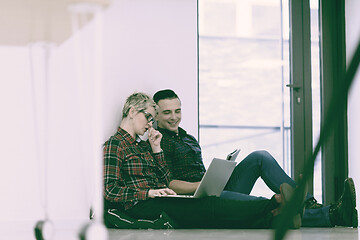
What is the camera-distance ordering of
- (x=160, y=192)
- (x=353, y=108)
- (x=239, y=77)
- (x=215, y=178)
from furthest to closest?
(x=239, y=77), (x=353, y=108), (x=215, y=178), (x=160, y=192)

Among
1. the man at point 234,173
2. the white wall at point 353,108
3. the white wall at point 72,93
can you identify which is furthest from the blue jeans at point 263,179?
the white wall at point 353,108

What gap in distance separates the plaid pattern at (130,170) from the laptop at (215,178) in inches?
8.7

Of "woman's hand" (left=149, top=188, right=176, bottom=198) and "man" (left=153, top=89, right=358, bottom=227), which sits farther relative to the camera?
"man" (left=153, top=89, right=358, bottom=227)

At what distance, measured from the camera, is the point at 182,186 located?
10.7ft

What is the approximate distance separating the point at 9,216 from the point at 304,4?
275 centimetres

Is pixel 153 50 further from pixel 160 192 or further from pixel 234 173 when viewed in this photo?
pixel 160 192

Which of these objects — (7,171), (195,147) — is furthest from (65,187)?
(195,147)

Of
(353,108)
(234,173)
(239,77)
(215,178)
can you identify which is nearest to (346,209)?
(234,173)

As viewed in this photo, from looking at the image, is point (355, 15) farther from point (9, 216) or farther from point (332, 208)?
point (9, 216)

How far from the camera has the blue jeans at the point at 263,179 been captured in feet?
10.9

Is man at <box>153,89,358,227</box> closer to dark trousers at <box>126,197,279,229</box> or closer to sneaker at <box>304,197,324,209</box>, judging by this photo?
sneaker at <box>304,197,324,209</box>

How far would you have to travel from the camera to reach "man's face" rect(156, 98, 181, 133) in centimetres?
349

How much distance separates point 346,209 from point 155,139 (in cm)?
128

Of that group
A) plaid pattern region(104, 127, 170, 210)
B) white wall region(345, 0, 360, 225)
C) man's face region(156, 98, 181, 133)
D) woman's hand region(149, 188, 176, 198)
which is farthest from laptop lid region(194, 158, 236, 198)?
white wall region(345, 0, 360, 225)
